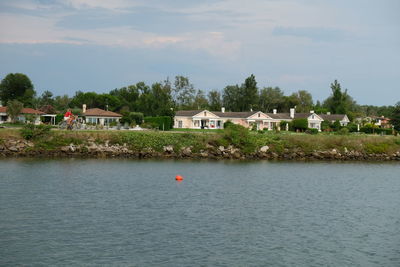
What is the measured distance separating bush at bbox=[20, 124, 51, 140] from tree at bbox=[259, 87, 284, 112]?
313ft

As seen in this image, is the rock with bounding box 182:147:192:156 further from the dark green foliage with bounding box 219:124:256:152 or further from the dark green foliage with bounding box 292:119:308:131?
the dark green foliage with bounding box 292:119:308:131

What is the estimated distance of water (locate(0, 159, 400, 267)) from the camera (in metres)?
20.0

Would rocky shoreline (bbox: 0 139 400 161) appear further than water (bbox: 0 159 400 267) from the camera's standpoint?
Yes

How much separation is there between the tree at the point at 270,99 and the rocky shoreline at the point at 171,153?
76299 millimetres

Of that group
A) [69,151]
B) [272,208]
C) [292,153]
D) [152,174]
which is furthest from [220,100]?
[272,208]

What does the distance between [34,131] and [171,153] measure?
622 inches

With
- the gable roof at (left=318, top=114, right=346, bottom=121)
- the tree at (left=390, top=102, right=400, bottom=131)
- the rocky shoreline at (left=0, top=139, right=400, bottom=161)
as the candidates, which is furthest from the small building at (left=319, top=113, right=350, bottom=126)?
the rocky shoreline at (left=0, top=139, right=400, bottom=161)

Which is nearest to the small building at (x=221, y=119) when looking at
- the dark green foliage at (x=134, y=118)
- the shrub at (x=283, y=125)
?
the shrub at (x=283, y=125)

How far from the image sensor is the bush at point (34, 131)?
56781mm

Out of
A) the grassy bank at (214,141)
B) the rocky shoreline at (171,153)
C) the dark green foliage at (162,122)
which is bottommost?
the rocky shoreline at (171,153)

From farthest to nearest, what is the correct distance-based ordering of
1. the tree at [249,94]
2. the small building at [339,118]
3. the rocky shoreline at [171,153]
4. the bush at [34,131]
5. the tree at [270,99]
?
the tree at [270,99]
the tree at [249,94]
the small building at [339,118]
the bush at [34,131]
the rocky shoreline at [171,153]

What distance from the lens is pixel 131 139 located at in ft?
197

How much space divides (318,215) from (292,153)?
121 feet

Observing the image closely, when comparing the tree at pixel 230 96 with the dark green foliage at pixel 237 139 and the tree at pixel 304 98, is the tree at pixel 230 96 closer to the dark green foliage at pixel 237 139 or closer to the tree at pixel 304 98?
the tree at pixel 304 98
